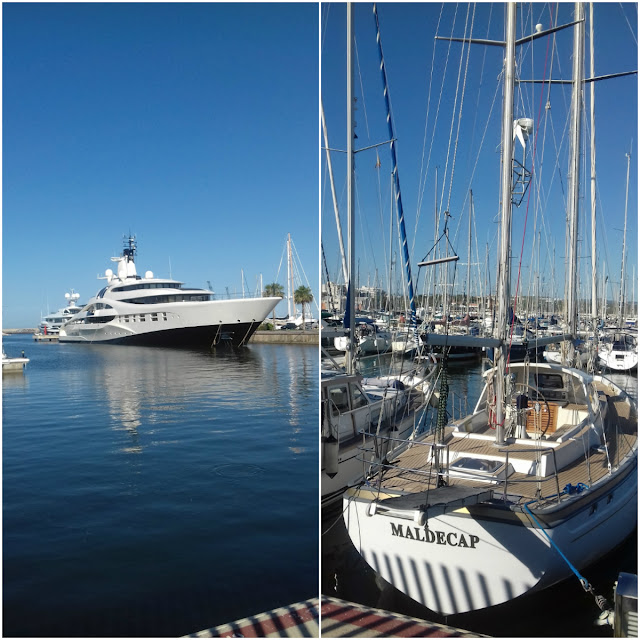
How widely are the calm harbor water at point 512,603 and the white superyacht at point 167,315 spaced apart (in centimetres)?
2771

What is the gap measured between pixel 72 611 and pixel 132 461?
405 cm

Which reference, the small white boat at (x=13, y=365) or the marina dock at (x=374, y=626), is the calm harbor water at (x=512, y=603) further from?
the small white boat at (x=13, y=365)

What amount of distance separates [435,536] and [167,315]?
30824 mm

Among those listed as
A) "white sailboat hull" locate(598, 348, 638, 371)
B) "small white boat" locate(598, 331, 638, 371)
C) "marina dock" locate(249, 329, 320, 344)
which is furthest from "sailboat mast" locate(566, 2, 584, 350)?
"marina dock" locate(249, 329, 320, 344)

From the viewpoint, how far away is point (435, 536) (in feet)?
10.3

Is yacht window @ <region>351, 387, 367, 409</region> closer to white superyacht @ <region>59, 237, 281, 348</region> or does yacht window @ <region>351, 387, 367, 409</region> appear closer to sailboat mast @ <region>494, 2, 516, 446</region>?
sailboat mast @ <region>494, 2, 516, 446</region>

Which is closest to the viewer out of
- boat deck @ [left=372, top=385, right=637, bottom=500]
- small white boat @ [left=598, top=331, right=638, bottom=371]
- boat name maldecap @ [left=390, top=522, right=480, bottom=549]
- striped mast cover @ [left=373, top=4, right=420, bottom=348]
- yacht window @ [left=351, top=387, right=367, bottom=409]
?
boat name maldecap @ [left=390, top=522, right=480, bottom=549]

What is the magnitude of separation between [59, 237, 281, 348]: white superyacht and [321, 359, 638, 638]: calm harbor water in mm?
27714

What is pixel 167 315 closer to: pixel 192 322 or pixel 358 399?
pixel 192 322

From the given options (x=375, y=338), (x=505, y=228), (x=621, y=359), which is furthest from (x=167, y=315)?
(x=505, y=228)

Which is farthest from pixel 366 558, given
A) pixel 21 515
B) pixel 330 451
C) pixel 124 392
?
pixel 124 392

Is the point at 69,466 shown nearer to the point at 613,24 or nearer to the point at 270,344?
the point at 613,24

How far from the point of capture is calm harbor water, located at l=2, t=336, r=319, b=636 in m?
3.54

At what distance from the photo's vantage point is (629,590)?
109 inches
